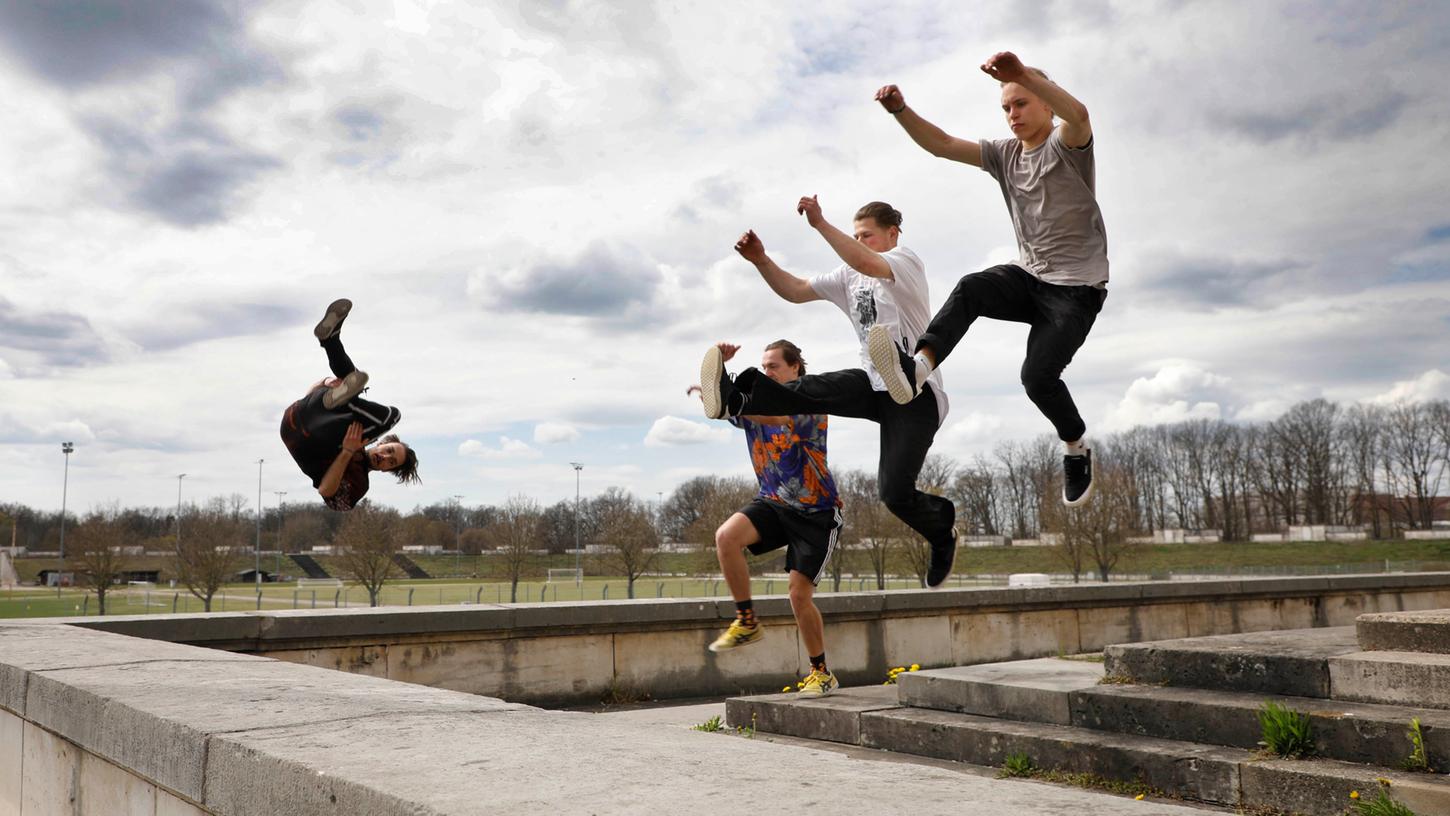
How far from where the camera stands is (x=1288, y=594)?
14758 millimetres

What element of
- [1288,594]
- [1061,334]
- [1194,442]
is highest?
[1194,442]

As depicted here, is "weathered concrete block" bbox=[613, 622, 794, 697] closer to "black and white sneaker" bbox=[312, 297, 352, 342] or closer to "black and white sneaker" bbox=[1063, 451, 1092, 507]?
"black and white sneaker" bbox=[312, 297, 352, 342]

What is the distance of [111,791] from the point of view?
3.67m

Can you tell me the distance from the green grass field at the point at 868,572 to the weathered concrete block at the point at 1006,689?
48.5 m

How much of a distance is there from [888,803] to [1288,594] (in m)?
15.0

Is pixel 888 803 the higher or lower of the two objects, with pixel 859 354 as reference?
lower

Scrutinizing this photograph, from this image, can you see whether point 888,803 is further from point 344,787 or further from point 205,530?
point 205,530

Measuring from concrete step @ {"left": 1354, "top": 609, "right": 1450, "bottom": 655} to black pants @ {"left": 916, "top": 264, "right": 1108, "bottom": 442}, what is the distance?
202cm

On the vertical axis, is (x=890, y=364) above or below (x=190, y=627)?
above

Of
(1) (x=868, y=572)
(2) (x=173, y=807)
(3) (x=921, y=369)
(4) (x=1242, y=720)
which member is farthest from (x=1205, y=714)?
(1) (x=868, y=572)

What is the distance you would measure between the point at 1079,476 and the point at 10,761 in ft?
16.9

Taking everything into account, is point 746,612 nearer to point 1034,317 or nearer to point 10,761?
point 1034,317

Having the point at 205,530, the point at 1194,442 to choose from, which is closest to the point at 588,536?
the point at 205,530

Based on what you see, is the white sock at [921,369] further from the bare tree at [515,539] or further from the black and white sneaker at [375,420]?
the bare tree at [515,539]
